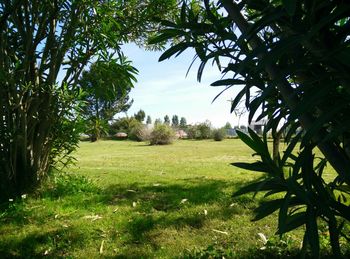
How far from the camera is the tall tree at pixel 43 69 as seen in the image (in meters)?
3.66

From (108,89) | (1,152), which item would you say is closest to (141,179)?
(108,89)

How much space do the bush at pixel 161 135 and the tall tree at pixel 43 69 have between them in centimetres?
1780

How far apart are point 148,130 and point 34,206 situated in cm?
2169

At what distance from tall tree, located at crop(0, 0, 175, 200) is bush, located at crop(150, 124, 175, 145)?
1780 cm

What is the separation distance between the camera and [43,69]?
4133 mm

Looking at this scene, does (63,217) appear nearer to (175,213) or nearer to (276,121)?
(175,213)

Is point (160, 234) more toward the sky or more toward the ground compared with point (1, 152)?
more toward the ground

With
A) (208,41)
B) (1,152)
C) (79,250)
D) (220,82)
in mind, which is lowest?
(79,250)

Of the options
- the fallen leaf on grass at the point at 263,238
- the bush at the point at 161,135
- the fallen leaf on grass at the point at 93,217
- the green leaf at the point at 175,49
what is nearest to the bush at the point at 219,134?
the bush at the point at 161,135

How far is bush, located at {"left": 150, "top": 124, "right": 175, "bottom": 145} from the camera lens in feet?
72.9

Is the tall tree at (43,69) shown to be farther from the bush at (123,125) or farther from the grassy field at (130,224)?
the bush at (123,125)

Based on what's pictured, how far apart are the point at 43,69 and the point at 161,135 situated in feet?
59.4

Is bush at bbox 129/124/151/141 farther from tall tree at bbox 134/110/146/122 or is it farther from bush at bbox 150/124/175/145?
tall tree at bbox 134/110/146/122

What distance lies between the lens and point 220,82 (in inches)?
56.1
